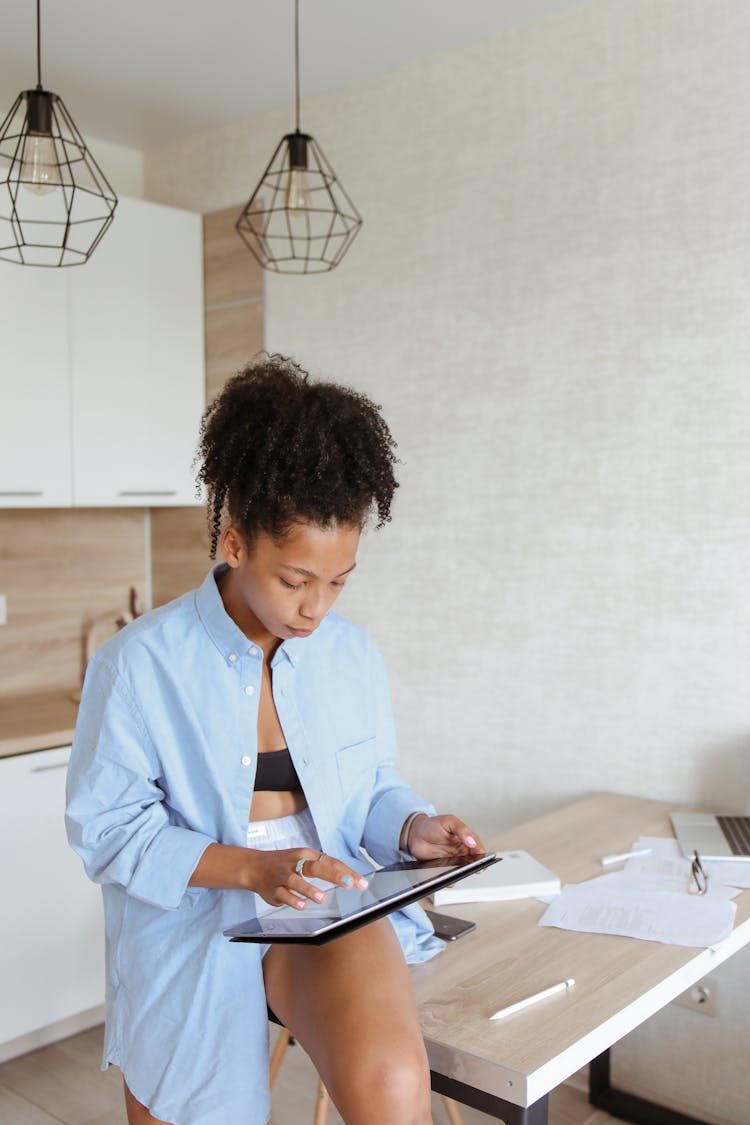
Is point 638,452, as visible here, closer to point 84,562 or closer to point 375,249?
point 375,249

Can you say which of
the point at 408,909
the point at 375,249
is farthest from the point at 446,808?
the point at 375,249

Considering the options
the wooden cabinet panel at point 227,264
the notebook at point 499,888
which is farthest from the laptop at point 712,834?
the wooden cabinet panel at point 227,264

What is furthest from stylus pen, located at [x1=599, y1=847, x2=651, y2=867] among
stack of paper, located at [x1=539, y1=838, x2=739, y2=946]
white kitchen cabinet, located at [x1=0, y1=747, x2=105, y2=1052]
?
white kitchen cabinet, located at [x1=0, y1=747, x2=105, y2=1052]

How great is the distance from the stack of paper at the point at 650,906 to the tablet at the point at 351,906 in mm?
375

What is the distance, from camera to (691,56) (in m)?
2.27

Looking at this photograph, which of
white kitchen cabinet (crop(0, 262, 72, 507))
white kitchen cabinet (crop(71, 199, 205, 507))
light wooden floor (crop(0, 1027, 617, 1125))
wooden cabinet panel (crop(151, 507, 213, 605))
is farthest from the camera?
wooden cabinet panel (crop(151, 507, 213, 605))

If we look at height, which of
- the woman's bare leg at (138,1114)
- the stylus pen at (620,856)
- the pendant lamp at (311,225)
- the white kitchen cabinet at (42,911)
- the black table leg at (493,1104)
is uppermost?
the pendant lamp at (311,225)

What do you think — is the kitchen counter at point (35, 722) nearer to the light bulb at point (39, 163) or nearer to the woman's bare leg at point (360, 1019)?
the light bulb at point (39, 163)

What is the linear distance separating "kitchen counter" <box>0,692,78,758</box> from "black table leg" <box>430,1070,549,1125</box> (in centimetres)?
167

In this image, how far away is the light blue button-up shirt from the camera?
51.8 inches

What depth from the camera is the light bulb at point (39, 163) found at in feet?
6.11

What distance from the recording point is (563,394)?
2.49 meters

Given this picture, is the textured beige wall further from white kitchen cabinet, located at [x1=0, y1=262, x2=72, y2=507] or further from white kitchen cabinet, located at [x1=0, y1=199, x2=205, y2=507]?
white kitchen cabinet, located at [x1=0, y1=262, x2=72, y2=507]

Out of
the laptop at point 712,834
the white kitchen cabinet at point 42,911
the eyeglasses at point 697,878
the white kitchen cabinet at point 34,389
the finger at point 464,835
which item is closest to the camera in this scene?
the finger at point 464,835
